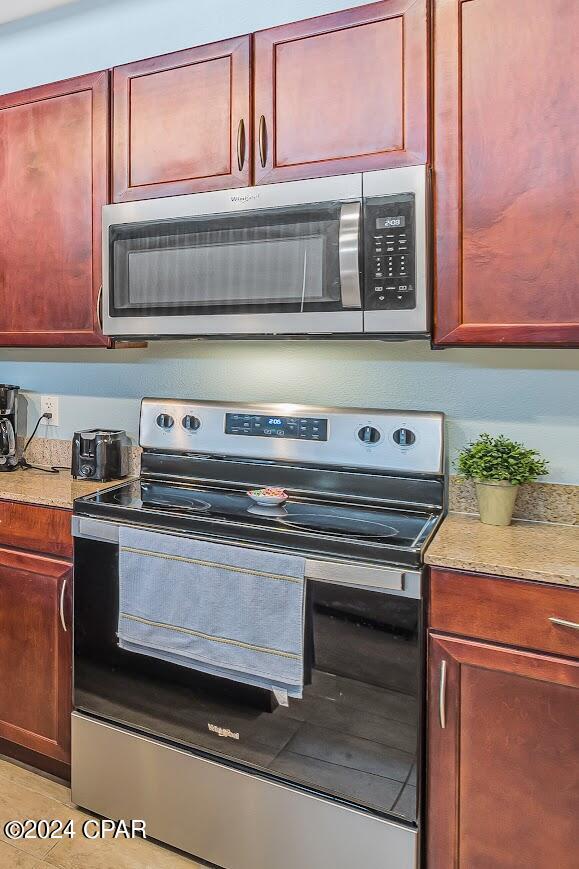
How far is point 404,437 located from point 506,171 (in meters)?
0.74

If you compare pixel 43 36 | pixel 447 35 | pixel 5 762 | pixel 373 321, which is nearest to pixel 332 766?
pixel 373 321

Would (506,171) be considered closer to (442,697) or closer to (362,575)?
(362,575)

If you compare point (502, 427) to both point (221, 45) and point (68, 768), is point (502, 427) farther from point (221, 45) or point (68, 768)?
point (68, 768)

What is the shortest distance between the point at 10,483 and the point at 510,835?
5.84 ft

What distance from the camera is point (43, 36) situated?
237 cm

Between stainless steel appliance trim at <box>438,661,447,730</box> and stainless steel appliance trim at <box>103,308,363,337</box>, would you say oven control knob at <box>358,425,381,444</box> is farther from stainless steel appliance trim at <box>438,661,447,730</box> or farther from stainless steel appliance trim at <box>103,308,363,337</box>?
stainless steel appliance trim at <box>438,661,447,730</box>

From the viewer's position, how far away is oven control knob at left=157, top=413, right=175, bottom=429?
212 cm

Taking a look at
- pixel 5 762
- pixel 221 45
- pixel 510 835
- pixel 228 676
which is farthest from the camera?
pixel 5 762

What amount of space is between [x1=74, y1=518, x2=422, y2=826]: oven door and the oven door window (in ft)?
2.41

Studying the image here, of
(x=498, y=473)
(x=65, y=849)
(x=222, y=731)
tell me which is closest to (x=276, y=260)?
(x=498, y=473)

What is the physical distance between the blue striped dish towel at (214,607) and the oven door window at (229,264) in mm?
671

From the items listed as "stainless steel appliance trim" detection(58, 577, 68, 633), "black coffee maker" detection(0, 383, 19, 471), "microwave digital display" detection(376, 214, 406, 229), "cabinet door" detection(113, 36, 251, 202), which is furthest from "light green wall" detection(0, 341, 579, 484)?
"stainless steel appliance trim" detection(58, 577, 68, 633)

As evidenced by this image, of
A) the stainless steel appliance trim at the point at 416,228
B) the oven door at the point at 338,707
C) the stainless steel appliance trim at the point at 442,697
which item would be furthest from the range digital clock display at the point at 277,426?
the stainless steel appliance trim at the point at 442,697

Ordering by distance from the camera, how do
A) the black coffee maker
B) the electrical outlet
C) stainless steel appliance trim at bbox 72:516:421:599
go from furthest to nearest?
the electrical outlet < the black coffee maker < stainless steel appliance trim at bbox 72:516:421:599
